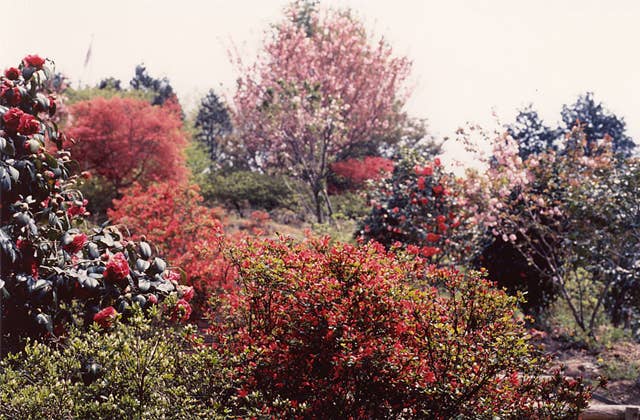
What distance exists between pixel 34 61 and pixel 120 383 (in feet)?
9.50

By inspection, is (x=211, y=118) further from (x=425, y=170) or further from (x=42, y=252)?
(x=42, y=252)

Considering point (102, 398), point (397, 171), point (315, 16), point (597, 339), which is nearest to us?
point (102, 398)

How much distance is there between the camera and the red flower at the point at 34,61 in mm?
4855

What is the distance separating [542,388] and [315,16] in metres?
15.6

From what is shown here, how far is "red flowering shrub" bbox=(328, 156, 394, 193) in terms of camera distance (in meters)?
19.1

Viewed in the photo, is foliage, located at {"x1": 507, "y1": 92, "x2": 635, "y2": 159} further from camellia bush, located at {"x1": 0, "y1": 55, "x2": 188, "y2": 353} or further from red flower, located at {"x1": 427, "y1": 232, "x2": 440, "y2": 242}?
camellia bush, located at {"x1": 0, "y1": 55, "x2": 188, "y2": 353}

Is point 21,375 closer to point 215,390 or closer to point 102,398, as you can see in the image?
point 102,398

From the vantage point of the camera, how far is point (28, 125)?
4.52 metres

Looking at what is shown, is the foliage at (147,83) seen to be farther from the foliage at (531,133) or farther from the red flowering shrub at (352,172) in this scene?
the foliage at (531,133)

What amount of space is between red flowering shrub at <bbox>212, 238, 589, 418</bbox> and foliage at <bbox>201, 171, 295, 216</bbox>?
13.3m

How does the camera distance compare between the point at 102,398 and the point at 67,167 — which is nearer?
the point at 102,398

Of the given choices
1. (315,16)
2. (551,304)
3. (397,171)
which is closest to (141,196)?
(397,171)

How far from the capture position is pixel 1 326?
4445 millimetres

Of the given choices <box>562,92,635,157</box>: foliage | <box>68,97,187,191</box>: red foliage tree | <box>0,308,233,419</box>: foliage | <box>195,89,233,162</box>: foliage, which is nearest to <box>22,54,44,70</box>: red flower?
<box>0,308,233,419</box>: foliage
